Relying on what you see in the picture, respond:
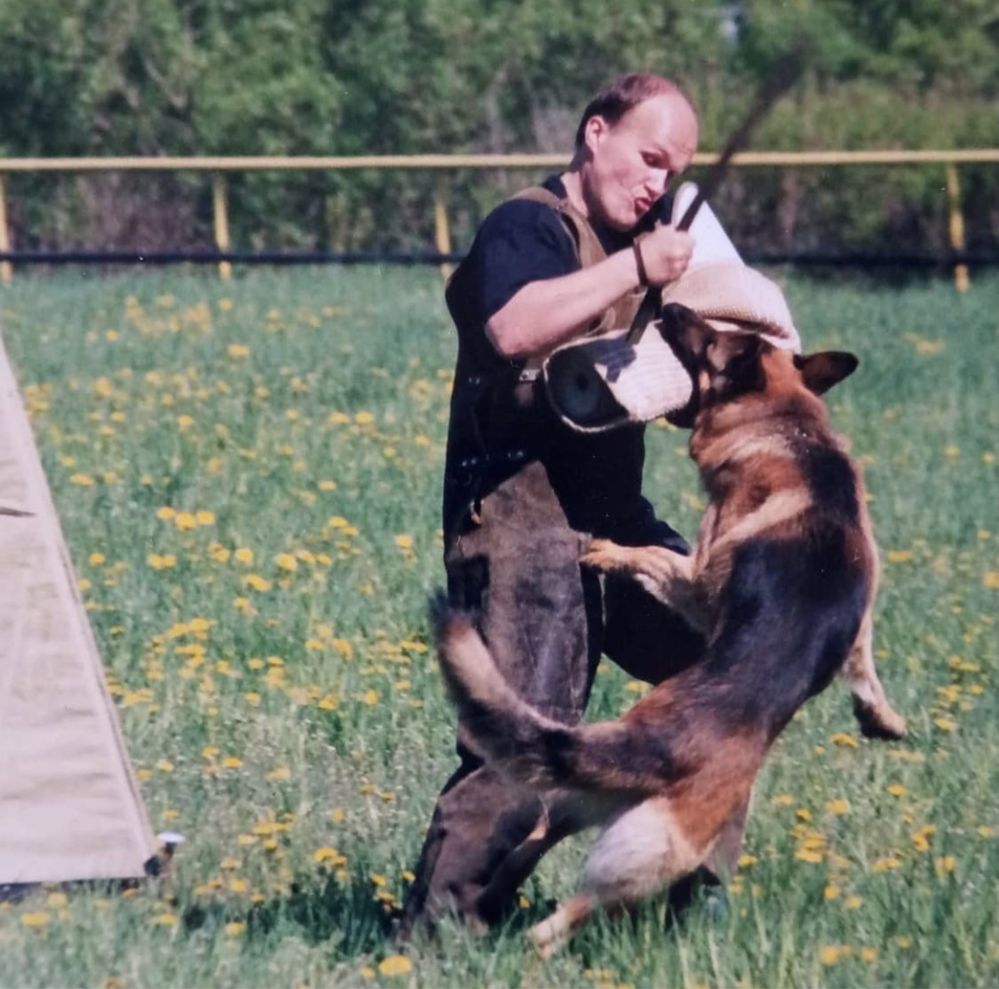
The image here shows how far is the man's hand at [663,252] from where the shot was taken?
13.3ft

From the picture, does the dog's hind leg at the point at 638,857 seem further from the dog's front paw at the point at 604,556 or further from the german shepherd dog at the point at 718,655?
the dog's front paw at the point at 604,556

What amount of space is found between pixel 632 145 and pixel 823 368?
0.97 metres

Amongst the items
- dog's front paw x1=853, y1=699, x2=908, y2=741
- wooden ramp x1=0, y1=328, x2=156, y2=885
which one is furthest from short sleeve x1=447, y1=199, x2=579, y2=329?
dog's front paw x1=853, y1=699, x2=908, y2=741

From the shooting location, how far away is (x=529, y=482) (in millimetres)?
4418

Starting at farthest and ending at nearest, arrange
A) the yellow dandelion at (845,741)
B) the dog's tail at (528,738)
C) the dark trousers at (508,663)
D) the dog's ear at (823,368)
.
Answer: the yellow dandelion at (845,741) < the dog's ear at (823,368) < the dark trousers at (508,663) < the dog's tail at (528,738)

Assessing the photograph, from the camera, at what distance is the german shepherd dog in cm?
406

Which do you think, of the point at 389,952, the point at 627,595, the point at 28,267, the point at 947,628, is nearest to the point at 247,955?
the point at 389,952

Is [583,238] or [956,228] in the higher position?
[583,238]

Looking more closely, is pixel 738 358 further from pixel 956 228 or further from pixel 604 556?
pixel 956 228

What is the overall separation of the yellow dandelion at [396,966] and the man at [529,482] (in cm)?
27

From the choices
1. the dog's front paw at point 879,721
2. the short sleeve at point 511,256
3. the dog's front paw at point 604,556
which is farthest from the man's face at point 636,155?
the dog's front paw at point 879,721

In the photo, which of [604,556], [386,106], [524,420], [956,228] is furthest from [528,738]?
[386,106]

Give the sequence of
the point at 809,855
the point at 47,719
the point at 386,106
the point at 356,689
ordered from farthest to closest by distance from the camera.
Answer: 1. the point at 386,106
2. the point at 356,689
3. the point at 809,855
4. the point at 47,719

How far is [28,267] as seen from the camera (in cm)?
1648
